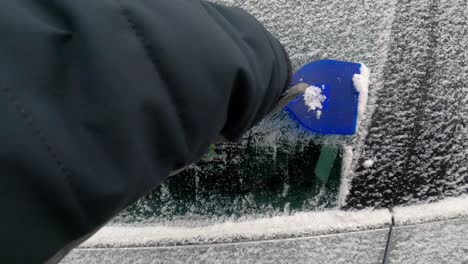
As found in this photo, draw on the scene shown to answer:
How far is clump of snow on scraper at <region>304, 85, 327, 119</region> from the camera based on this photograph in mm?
1149

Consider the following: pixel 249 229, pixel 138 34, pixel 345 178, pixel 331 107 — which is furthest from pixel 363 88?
pixel 138 34

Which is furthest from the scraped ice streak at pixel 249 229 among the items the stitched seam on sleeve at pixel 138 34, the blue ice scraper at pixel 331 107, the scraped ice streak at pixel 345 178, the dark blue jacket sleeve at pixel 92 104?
the stitched seam on sleeve at pixel 138 34

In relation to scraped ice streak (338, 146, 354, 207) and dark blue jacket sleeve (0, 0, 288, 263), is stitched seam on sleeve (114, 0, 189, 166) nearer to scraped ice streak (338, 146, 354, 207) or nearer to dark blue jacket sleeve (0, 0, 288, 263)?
dark blue jacket sleeve (0, 0, 288, 263)

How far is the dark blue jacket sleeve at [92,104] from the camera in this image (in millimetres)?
465

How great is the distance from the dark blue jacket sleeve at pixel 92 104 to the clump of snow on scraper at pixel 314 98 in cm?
53

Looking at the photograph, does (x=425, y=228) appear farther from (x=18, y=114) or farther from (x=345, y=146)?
(x=18, y=114)

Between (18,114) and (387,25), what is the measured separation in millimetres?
956

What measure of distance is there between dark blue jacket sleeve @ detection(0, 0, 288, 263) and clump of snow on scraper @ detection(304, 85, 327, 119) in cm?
53

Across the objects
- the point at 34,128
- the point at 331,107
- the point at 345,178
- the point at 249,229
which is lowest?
the point at 249,229

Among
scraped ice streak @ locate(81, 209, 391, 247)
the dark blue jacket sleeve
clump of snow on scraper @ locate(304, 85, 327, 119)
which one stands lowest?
scraped ice streak @ locate(81, 209, 391, 247)

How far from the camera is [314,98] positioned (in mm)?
1168

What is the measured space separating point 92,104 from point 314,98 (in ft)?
2.52

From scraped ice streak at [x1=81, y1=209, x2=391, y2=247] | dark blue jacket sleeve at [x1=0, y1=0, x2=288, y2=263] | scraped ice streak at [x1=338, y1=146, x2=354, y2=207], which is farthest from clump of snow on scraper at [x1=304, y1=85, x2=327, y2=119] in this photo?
dark blue jacket sleeve at [x1=0, y1=0, x2=288, y2=263]

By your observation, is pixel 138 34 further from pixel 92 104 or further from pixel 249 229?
pixel 249 229
